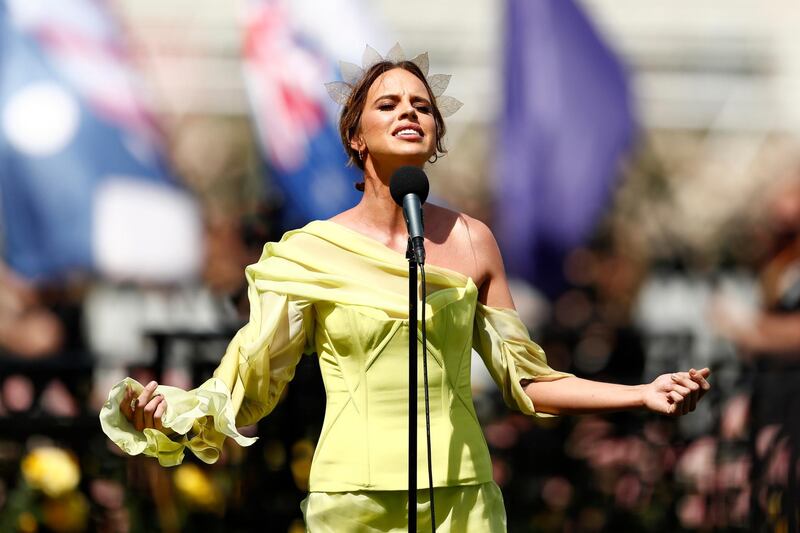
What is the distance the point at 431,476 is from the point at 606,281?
5.25 metres

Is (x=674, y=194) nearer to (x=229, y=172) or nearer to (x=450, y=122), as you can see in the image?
(x=450, y=122)

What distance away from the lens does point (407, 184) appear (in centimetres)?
302

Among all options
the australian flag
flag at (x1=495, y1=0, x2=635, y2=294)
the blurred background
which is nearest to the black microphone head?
the blurred background

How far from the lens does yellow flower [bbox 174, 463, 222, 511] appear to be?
5.89 metres

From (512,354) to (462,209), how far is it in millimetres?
5442

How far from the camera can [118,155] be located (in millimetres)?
8172

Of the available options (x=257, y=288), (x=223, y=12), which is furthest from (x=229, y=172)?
(x=257, y=288)

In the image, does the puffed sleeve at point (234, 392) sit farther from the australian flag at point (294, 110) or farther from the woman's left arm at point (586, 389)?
the australian flag at point (294, 110)

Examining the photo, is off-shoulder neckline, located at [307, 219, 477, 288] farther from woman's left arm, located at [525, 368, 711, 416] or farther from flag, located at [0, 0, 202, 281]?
flag, located at [0, 0, 202, 281]

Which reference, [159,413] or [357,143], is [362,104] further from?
[159,413]

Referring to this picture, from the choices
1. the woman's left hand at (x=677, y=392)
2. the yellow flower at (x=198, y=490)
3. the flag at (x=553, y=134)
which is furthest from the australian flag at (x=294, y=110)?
the woman's left hand at (x=677, y=392)

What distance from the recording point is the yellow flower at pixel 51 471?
586cm

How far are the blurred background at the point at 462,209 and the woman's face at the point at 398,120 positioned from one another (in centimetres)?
29

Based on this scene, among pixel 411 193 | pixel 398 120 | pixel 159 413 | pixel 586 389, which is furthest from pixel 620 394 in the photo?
pixel 159 413
